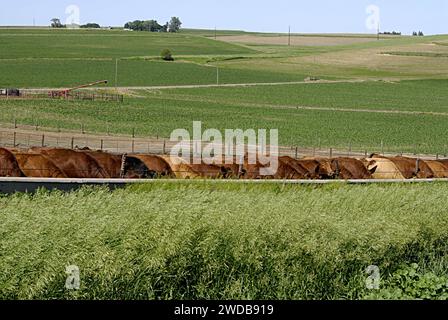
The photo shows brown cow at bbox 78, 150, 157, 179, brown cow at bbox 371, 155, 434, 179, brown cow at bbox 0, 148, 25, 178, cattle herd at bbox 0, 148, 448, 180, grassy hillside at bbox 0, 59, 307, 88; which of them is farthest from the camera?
grassy hillside at bbox 0, 59, 307, 88

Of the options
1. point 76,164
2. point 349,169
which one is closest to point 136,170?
point 76,164

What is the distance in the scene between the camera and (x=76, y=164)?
25.2m

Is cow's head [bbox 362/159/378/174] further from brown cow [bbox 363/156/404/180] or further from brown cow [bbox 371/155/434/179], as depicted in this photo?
brown cow [bbox 371/155/434/179]

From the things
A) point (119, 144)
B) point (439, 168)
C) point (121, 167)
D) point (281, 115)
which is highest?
point (281, 115)

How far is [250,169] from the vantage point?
27484 millimetres

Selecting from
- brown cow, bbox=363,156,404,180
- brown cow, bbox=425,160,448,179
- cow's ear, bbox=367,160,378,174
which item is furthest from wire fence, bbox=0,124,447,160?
cow's ear, bbox=367,160,378,174

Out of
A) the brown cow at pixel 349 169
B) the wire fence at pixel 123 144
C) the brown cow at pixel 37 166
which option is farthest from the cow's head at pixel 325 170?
the wire fence at pixel 123 144

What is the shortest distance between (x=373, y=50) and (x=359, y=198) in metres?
141

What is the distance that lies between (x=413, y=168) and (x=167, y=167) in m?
10.0

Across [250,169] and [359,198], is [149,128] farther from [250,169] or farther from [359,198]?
[359,198]

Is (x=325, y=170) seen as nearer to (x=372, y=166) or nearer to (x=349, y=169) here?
(x=349, y=169)

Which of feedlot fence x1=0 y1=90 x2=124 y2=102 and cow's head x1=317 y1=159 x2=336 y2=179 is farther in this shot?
feedlot fence x1=0 y1=90 x2=124 y2=102

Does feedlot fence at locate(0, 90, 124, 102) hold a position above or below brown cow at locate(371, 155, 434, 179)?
above

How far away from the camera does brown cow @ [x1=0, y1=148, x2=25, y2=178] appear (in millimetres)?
23750
